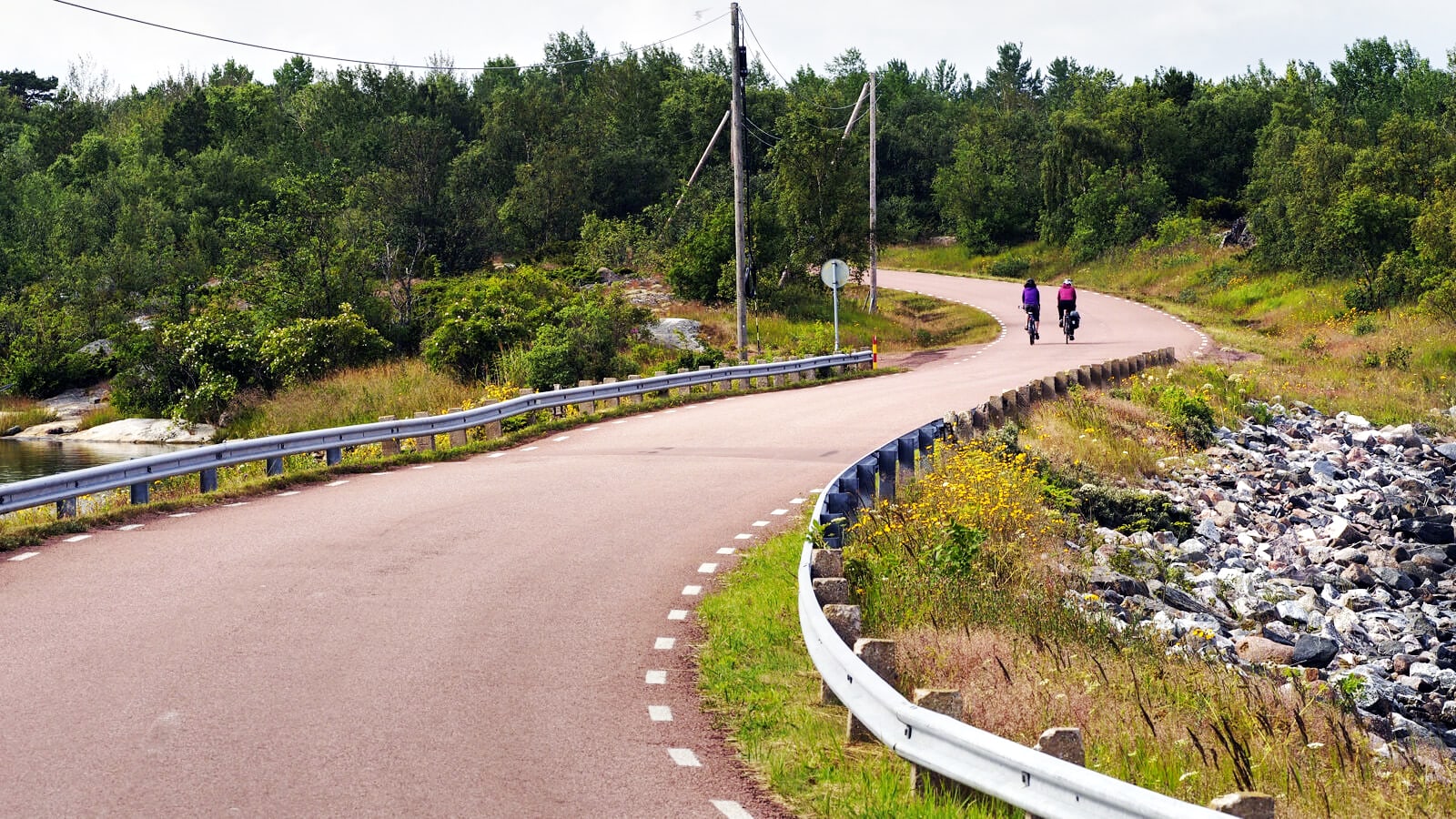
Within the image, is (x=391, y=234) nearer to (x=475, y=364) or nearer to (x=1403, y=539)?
(x=475, y=364)

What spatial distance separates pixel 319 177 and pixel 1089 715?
46923 mm

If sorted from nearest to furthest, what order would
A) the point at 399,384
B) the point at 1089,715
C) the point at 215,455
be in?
the point at 1089,715 < the point at 215,455 < the point at 399,384

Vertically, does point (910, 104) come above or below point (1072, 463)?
above

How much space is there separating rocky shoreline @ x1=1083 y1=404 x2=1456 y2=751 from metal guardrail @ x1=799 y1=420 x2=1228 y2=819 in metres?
4.93

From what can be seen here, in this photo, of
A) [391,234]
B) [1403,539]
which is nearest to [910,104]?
[391,234]

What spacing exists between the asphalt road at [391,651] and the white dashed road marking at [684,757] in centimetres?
3

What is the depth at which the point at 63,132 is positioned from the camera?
100062mm

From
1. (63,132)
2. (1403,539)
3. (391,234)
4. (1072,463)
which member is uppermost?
(63,132)

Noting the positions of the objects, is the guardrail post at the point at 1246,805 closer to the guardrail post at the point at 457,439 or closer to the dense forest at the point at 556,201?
the guardrail post at the point at 457,439

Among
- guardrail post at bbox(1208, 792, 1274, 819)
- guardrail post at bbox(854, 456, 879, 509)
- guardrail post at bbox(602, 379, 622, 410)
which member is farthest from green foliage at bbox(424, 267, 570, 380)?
guardrail post at bbox(1208, 792, 1274, 819)

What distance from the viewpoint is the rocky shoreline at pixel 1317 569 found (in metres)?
13.2

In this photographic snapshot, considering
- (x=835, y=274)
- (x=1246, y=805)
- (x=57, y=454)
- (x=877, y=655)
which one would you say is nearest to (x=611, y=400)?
(x=835, y=274)

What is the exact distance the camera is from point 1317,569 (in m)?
18.4

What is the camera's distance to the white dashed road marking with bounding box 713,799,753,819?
21.2 ft
